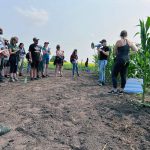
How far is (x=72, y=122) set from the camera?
8.03 metres

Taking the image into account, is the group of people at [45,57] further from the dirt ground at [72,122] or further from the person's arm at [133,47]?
the dirt ground at [72,122]

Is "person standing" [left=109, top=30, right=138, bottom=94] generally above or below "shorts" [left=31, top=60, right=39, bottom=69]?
above

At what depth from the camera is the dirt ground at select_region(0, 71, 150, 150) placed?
272 inches

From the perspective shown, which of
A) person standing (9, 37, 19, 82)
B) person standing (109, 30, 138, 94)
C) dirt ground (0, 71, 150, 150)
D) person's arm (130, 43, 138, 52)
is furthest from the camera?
person standing (9, 37, 19, 82)

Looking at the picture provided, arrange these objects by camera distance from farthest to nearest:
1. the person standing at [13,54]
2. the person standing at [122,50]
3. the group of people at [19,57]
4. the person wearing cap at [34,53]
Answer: the person wearing cap at [34,53] < the person standing at [13,54] < the group of people at [19,57] < the person standing at [122,50]

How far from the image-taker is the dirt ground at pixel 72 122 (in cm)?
691

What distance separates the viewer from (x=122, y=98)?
35.9ft

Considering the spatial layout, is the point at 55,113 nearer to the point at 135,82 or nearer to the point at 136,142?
the point at 136,142

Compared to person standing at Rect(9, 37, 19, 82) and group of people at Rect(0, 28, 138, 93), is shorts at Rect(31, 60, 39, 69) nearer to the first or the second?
group of people at Rect(0, 28, 138, 93)

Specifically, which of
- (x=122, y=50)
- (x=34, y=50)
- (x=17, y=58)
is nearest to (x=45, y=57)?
(x=34, y=50)

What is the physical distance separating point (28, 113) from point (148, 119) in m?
2.50

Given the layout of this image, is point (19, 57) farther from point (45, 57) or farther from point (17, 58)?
point (45, 57)

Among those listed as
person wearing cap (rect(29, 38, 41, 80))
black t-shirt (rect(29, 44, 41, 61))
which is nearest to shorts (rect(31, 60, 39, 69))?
person wearing cap (rect(29, 38, 41, 80))

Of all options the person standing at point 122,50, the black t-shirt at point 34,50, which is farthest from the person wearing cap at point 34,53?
the person standing at point 122,50
